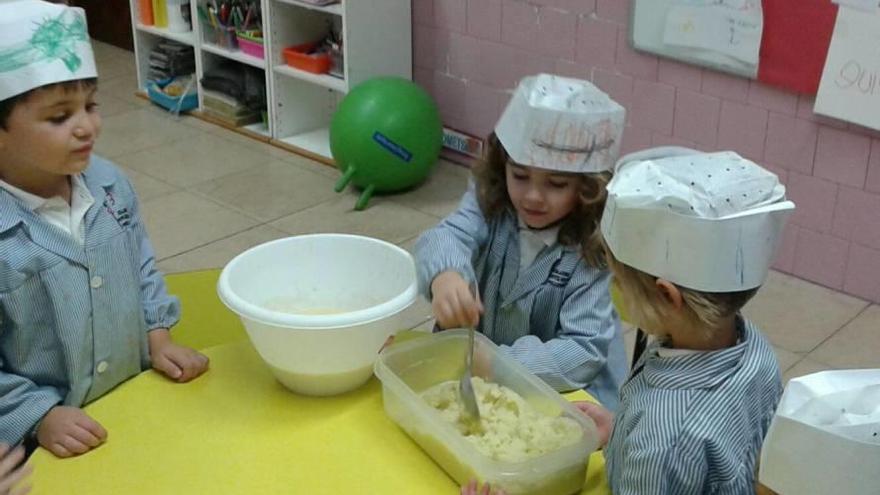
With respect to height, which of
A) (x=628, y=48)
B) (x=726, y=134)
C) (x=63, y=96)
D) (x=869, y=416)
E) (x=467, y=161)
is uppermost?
(x=63, y=96)

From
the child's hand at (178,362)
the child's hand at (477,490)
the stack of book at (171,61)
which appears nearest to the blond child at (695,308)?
the child's hand at (477,490)

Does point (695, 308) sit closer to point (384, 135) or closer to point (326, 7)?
point (384, 135)

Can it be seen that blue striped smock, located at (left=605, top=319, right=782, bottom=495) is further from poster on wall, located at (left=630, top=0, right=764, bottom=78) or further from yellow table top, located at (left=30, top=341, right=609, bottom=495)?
poster on wall, located at (left=630, top=0, right=764, bottom=78)

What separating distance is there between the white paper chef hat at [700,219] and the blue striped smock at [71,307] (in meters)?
0.75

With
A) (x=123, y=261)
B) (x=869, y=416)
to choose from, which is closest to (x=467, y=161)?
(x=123, y=261)

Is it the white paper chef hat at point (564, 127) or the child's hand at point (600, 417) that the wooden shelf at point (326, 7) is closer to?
the white paper chef hat at point (564, 127)

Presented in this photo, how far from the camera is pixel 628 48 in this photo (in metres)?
3.22

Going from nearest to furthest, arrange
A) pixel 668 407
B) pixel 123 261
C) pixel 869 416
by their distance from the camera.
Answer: pixel 869 416 → pixel 668 407 → pixel 123 261

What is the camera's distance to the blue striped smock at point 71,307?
1.41m

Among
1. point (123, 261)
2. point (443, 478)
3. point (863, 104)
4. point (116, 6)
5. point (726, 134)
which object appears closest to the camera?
point (443, 478)

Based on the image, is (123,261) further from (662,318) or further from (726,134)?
(726,134)

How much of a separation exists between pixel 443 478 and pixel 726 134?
2051 mm

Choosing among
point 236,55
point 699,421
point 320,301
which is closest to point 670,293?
point 699,421

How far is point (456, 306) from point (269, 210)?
2.11 metres
